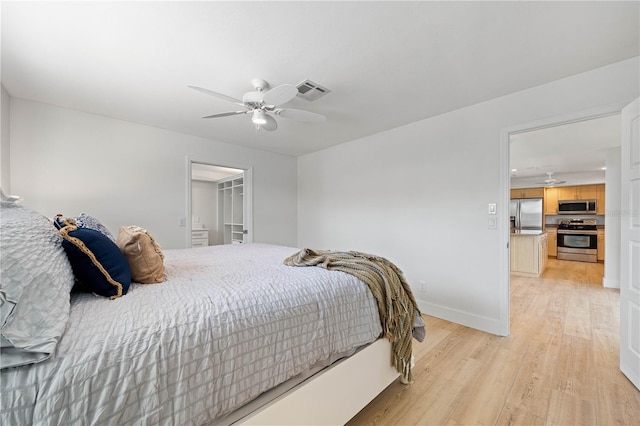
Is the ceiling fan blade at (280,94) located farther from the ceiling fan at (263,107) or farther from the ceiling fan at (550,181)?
the ceiling fan at (550,181)

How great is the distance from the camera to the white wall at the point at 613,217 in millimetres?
3986

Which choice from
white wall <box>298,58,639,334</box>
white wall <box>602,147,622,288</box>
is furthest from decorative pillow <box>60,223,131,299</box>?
white wall <box>602,147,622,288</box>

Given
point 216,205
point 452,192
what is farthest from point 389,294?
point 216,205

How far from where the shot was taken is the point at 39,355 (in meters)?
0.66

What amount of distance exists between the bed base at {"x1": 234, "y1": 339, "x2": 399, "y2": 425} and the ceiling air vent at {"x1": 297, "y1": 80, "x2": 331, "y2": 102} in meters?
2.11

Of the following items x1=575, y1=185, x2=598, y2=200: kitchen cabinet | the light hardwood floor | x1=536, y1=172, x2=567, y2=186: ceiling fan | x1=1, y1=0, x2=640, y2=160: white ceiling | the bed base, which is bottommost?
the light hardwood floor

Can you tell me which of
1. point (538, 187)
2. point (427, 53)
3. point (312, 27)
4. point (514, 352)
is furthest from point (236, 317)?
point (538, 187)

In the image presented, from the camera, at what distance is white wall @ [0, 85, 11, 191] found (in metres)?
2.39

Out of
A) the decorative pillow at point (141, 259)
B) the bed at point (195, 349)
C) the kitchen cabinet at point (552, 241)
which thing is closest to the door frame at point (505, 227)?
the bed at point (195, 349)

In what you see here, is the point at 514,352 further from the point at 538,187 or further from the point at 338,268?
the point at 538,187

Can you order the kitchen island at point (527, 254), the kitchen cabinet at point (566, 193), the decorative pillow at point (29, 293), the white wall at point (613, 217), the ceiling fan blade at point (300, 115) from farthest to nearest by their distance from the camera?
the kitchen cabinet at point (566, 193), the kitchen island at point (527, 254), the white wall at point (613, 217), the ceiling fan blade at point (300, 115), the decorative pillow at point (29, 293)

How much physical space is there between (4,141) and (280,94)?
282cm

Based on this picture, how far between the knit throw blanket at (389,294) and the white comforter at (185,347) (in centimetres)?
15

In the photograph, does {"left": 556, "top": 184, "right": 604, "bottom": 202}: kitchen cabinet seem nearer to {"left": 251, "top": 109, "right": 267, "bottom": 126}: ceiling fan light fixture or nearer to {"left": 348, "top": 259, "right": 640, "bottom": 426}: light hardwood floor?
{"left": 348, "top": 259, "right": 640, "bottom": 426}: light hardwood floor
